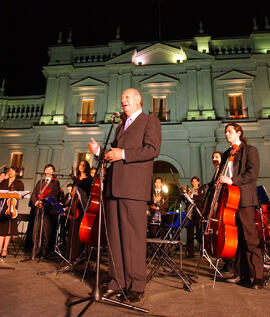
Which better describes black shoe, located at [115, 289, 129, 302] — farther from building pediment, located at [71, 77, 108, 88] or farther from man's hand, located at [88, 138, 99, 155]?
building pediment, located at [71, 77, 108, 88]

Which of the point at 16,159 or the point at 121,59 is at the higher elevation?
the point at 121,59

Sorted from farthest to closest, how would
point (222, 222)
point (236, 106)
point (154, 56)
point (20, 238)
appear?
1. point (154, 56)
2. point (236, 106)
3. point (20, 238)
4. point (222, 222)

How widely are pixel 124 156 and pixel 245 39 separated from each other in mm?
16174

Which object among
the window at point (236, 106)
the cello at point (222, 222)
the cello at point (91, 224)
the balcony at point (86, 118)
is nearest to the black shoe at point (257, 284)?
the cello at point (222, 222)

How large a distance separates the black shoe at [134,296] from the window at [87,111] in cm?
1334

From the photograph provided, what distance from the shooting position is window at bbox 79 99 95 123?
1498 cm

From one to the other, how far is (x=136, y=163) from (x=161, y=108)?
12.6 m

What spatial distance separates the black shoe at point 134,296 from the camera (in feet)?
7.35

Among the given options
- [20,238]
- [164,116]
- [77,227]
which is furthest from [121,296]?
[164,116]

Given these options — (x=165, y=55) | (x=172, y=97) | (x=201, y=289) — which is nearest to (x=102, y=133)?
(x=172, y=97)

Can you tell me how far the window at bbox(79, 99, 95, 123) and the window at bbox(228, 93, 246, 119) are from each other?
8.44m

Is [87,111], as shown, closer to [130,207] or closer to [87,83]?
[87,83]

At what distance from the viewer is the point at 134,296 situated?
225cm

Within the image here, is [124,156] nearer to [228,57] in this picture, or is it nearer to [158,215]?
[158,215]
